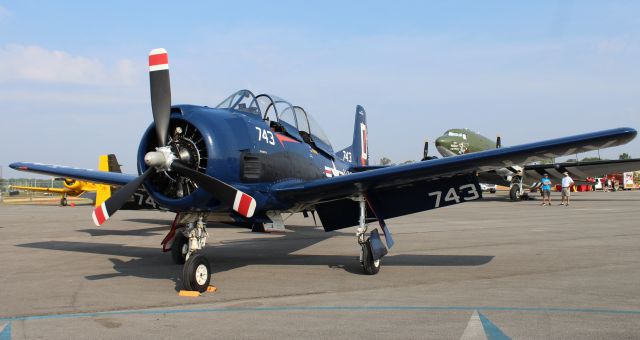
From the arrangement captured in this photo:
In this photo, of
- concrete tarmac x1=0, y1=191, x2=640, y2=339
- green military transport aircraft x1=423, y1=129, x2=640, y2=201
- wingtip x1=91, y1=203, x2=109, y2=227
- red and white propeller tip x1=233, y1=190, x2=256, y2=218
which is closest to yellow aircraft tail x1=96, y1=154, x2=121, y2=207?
concrete tarmac x1=0, y1=191, x2=640, y2=339

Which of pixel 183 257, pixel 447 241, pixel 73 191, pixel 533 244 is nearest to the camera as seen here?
pixel 183 257

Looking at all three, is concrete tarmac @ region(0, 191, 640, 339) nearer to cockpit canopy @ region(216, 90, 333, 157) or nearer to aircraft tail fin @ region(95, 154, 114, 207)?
cockpit canopy @ region(216, 90, 333, 157)

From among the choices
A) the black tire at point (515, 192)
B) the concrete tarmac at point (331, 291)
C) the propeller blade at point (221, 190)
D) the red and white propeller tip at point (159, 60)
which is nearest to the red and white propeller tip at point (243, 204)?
the propeller blade at point (221, 190)

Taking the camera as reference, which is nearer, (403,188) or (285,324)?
(285,324)

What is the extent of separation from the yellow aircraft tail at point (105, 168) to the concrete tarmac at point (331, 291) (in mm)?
5886

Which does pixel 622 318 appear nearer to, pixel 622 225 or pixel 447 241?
pixel 447 241

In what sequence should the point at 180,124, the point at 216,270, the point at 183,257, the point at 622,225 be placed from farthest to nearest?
1. the point at 622,225
2. the point at 183,257
3. the point at 216,270
4. the point at 180,124

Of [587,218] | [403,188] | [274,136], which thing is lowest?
[587,218]

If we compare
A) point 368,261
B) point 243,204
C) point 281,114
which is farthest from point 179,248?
point 368,261

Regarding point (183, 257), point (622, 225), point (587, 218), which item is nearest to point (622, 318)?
point (183, 257)

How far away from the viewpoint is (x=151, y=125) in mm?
6914

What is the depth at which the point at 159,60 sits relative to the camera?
680 centimetres

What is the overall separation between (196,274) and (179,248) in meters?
2.79

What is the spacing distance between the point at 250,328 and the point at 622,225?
568 inches
